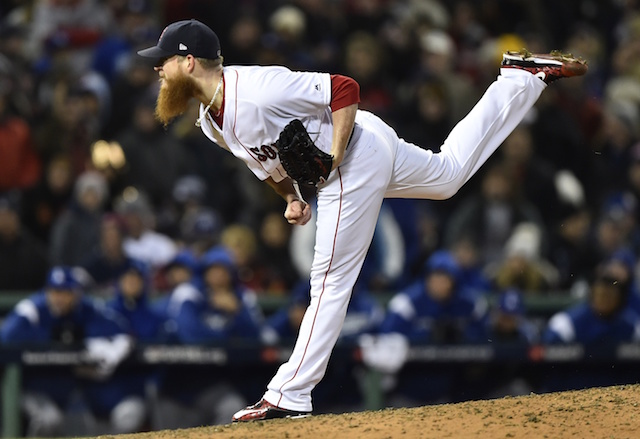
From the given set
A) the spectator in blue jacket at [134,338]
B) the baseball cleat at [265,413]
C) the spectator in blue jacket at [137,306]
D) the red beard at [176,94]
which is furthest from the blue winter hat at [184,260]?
the red beard at [176,94]

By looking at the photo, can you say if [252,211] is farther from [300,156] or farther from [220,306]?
[300,156]

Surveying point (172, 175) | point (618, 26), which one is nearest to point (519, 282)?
point (172, 175)

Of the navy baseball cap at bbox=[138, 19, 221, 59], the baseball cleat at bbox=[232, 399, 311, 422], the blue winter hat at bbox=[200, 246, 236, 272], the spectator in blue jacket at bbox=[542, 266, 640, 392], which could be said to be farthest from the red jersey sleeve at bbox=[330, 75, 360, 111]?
the spectator in blue jacket at bbox=[542, 266, 640, 392]

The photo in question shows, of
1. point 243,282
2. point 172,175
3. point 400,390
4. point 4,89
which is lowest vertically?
point 400,390

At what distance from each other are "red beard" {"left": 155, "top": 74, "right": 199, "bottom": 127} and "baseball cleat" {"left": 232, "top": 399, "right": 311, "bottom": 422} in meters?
1.43

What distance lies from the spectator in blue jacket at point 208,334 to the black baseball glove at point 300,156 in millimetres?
3142

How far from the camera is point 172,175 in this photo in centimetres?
993

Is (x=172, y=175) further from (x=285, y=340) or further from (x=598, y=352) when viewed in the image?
(x=598, y=352)

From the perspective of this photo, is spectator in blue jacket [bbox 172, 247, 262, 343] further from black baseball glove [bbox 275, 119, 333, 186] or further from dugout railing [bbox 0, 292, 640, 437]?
black baseball glove [bbox 275, 119, 333, 186]

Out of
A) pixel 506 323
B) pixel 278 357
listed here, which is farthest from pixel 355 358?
pixel 506 323

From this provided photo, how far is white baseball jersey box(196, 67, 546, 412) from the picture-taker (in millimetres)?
5371

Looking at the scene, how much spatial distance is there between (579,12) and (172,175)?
607 centimetres

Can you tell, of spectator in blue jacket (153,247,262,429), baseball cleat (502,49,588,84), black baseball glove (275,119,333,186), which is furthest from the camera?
spectator in blue jacket (153,247,262,429)

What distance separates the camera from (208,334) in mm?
8352
